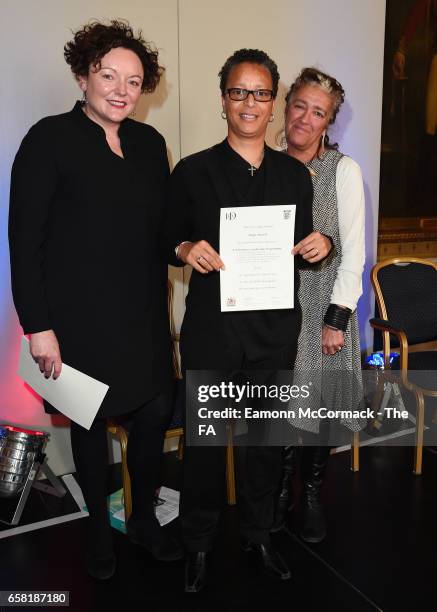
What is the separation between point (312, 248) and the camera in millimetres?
1801

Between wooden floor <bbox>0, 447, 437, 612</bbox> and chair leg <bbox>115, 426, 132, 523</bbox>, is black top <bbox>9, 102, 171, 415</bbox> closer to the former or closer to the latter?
chair leg <bbox>115, 426, 132, 523</bbox>

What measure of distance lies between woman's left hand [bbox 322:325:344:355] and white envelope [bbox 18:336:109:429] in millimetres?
788

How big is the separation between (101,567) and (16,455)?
0.64 metres

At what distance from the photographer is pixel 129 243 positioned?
6.36 feet

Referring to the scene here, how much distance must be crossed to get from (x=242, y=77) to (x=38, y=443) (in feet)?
5.71

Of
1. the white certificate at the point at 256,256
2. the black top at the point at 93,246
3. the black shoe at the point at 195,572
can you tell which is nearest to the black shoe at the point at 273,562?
the black shoe at the point at 195,572

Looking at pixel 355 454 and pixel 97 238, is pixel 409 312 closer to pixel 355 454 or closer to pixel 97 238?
pixel 355 454

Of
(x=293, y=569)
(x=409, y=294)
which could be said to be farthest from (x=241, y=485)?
(x=409, y=294)

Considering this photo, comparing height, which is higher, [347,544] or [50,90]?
[50,90]

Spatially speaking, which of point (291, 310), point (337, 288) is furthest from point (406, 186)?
point (291, 310)

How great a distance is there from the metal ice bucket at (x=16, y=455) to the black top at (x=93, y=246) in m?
0.70

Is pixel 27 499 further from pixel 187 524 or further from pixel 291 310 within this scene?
pixel 291 310

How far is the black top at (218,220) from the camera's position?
5.80ft

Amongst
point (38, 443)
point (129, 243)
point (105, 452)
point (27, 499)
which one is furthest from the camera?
point (27, 499)
